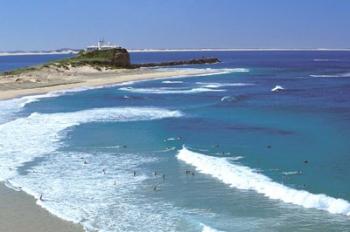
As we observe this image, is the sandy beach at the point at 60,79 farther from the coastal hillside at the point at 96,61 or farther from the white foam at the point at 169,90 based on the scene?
the white foam at the point at 169,90

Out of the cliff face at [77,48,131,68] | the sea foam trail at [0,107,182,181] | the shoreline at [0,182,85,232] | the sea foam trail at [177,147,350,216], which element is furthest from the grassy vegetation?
the shoreline at [0,182,85,232]

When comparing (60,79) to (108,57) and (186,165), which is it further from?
(186,165)

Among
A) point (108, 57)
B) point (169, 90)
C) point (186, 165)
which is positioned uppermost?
point (108, 57)

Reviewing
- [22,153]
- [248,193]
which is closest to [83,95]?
[22,153]

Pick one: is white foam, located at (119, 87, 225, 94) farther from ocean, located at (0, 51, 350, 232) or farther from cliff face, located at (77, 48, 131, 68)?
cliff face, located at (77, 48, 131, 68)

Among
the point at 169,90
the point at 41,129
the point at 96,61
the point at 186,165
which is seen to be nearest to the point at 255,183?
the point at 186,165

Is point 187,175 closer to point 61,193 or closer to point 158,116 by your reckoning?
point 61,193
